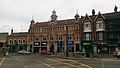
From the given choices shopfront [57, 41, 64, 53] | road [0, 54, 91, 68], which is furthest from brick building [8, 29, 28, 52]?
road [0, 54, 91, 68]

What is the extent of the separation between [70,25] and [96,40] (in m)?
11.7

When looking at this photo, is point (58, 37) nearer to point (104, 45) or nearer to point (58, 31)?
point (58, 31)

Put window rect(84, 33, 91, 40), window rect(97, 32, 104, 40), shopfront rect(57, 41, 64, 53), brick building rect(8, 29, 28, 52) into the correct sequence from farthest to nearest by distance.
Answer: brick building rect(8, 29, 28, 52), shopfront rect(57, 41, 64, 53), window rect(84, 33, 91, 40), window rect(97, 32, 104, 40)

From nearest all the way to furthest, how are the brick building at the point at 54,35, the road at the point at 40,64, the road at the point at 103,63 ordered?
the road at the point at 103,63 < the road at the point at 40,64 < the brick building at the point at 54,35

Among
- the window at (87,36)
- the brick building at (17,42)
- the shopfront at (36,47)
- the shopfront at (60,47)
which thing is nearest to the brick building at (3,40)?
the brick building at (17,42)

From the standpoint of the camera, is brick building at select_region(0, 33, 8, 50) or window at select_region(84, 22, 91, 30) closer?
window at select_region(84, 22, 91, 30)

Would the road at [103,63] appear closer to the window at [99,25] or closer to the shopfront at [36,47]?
the window at [99,25]

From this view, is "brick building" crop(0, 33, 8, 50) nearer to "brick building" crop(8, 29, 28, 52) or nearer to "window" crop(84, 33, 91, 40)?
"brick building" crop(8, 29, 28, 52)

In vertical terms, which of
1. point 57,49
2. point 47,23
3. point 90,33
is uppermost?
point 47,23

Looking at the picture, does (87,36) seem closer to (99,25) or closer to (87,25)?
(87,25)

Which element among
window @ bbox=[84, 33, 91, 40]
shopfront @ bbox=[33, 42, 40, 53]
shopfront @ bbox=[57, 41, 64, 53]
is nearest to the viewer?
window @ bbox=[84, 33, 91, 40]

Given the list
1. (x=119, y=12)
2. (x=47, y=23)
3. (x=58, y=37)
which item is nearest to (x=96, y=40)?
(x=119, y=12)

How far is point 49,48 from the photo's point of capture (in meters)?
74.9

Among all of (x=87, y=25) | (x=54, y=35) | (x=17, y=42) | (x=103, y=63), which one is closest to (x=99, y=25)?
(x=87, y=25)
